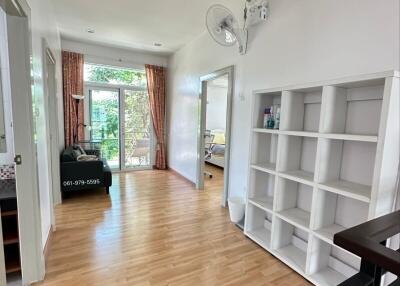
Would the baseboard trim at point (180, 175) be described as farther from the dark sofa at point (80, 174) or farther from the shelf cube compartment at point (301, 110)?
the shelf cube compartment at point (301, 110)

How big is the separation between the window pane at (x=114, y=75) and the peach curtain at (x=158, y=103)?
0.23 m

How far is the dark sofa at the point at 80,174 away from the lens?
3562 millimetres

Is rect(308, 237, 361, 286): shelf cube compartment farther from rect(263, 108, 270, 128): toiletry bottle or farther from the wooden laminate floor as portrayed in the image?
rect(263, 108, 270, 128): toiletry bottle

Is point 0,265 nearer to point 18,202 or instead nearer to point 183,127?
point 18,202

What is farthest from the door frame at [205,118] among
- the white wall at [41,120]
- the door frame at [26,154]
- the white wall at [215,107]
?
the white wall at [215,107]

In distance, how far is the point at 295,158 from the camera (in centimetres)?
229

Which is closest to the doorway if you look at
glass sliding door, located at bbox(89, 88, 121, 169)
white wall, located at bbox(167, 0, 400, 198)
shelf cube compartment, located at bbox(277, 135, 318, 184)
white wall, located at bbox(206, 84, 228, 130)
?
glass sliding door, located at bbox(89, 88, 121, 169)

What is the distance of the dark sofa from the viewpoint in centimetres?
356

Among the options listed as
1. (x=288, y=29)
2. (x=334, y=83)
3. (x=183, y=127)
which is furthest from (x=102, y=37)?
(x=334, y=83)

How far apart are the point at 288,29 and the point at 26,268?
3098 mm

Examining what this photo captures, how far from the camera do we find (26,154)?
166 cm

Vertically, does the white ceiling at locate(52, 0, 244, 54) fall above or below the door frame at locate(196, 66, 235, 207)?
above

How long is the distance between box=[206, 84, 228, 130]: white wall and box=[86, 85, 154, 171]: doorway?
234 cm

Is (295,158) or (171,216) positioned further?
(171,216)
